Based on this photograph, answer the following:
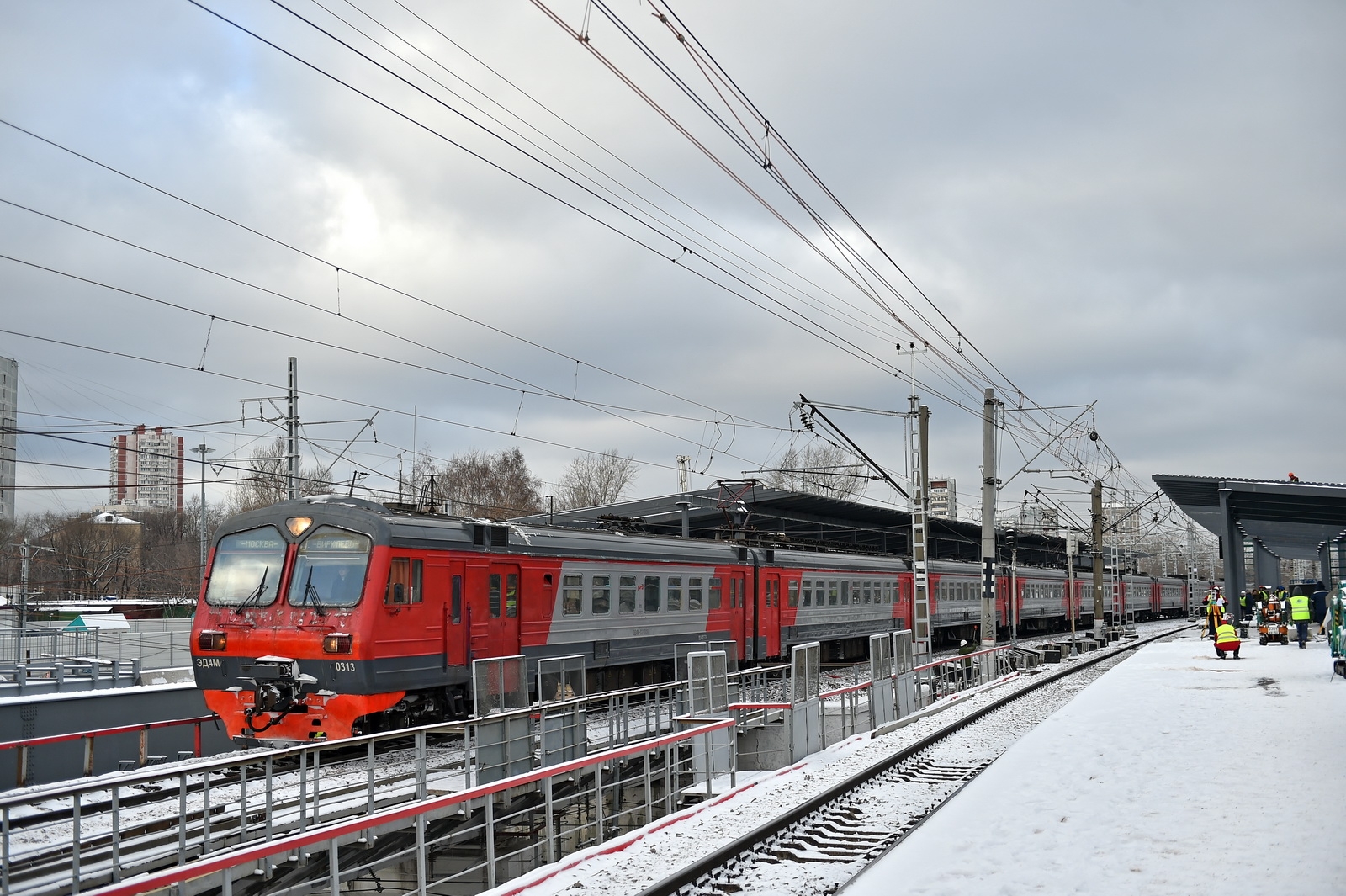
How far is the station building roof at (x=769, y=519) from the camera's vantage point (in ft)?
93.3

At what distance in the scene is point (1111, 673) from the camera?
83.3ft

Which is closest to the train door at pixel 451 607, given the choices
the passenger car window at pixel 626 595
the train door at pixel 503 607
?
the train door at pixel 503 607

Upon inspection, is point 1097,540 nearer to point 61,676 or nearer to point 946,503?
point 946,503

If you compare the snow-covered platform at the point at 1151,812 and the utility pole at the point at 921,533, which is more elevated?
the utility pole at the point at 921,533

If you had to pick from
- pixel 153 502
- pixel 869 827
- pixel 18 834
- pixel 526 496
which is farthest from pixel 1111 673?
pixel 153 502

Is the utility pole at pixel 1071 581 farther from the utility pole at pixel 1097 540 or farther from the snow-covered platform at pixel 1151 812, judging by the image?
the snow-covered platform at pixel 1151 812

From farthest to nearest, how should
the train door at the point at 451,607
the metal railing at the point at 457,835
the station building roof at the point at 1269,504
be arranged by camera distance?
1. the station building roof at the point at 1269,504
2. the train door at the point at 451,607
3. the metal railing at the point at 457,835

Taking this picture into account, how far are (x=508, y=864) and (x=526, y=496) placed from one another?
221ft

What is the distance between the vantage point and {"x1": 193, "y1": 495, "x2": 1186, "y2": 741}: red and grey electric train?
14.7 meters

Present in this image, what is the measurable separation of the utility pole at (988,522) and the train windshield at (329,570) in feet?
56.7

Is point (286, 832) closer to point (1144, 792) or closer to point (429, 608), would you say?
point (429, 608)

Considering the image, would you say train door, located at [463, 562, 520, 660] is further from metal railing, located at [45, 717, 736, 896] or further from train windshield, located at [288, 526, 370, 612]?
metal railing, located at [45, 717, 736, 896]

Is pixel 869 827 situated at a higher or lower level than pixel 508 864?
higher

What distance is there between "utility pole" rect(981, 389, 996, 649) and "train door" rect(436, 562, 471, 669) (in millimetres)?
15440
